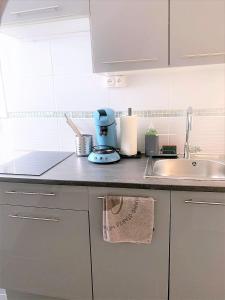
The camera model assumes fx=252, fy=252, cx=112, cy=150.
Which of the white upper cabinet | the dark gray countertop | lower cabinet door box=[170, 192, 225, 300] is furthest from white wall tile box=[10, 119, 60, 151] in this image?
lower cabinet door box=[170, 192, 225, 300]

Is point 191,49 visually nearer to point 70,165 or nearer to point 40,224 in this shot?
point 70,165

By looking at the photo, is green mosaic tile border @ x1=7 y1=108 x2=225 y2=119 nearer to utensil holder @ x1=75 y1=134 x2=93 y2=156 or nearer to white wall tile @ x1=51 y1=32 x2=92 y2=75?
utensil holder @ x1=75 y1=134 x2=93 y2=156

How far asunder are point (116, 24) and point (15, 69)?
923mm

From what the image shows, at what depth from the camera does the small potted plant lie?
167cm

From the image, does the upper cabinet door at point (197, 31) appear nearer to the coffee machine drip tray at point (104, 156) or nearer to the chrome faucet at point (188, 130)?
the chrome faucet at point (188, 130)

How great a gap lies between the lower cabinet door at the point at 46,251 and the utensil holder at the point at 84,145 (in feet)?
1.64

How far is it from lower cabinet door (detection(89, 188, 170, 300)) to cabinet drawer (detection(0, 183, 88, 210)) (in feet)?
0.22

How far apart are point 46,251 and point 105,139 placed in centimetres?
78

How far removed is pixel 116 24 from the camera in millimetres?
1381

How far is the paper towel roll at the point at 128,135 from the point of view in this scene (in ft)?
5.27

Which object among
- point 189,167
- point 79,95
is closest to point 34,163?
point 79,95

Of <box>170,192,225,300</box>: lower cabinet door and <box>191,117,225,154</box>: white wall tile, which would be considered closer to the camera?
<box>170,192,225,300</box>: lower cabinet door

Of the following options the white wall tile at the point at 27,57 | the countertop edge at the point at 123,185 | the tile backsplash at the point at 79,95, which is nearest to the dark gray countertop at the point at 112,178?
the countertop edge at the point at 123,185

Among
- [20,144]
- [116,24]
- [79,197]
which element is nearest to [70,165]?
[79,197]
